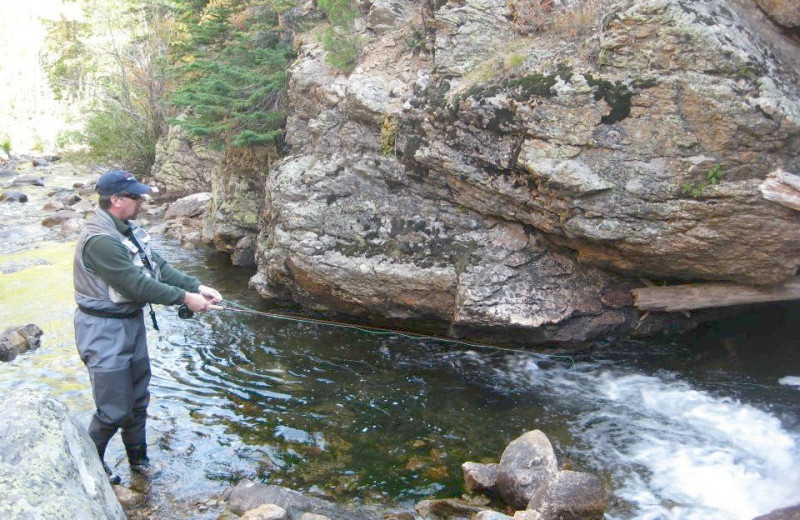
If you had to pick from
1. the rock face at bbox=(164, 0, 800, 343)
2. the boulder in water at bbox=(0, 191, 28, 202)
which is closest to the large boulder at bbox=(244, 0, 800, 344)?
the rock face at bbox=(164, 0, 800, 343)

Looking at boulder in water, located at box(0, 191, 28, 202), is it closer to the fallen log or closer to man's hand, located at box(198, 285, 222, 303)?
man's hand, located at box(198, 285, 222, 303)

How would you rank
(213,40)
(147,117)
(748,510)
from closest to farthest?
(748,510), (213,40), (147,117)

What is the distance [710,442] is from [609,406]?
1053 millimetres

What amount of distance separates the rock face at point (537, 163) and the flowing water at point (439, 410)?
65cm

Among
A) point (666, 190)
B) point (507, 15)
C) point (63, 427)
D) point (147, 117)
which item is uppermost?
point (507, 15)

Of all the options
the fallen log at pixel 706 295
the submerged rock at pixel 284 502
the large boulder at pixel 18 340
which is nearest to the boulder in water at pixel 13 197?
the large boulder at pixel 18 340

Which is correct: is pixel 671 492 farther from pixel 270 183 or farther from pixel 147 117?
pixel 147 117

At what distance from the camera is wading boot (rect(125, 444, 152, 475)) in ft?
17.7

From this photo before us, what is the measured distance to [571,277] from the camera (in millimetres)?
7840

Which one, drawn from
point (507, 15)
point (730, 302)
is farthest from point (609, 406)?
point (507, 15)

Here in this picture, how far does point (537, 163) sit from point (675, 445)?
3.21 meters

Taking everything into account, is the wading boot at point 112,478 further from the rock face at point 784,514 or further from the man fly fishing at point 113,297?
the rock face at point 784,514

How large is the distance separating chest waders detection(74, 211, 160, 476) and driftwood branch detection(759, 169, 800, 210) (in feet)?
19.1

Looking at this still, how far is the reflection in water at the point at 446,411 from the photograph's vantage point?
5523 mm
